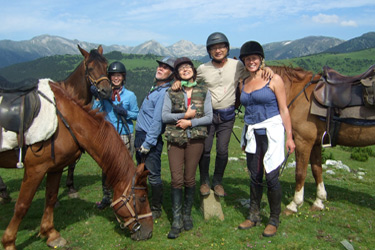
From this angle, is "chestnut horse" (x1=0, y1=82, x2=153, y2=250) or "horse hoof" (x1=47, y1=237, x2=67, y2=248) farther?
"horse hoof" (x1=47, y1=237, x2=67, y2=248)

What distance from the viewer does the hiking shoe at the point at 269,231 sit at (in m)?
4.24

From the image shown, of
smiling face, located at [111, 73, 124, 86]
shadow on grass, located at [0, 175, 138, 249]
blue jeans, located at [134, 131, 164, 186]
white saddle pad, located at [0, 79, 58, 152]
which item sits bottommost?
shadow on grass, located at [0, 175, 138, 249]

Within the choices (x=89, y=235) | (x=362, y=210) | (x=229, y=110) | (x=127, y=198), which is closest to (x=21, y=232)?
(x=89, y=235)

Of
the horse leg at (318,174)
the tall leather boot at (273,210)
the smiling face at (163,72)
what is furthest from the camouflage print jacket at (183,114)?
the horse leg at (318,174)

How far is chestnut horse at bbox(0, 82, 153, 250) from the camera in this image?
3.70 metres

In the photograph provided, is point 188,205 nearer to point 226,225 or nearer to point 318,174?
point 226,225

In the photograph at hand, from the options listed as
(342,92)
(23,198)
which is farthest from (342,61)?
(23,198)

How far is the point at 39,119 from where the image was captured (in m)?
3.62

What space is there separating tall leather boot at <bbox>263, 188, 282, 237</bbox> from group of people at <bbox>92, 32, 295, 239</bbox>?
1 cm

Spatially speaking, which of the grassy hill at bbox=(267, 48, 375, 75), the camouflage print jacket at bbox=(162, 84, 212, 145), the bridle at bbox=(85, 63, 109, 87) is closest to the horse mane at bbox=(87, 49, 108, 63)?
the bridle at bbox=(85, 63, 109, 87)

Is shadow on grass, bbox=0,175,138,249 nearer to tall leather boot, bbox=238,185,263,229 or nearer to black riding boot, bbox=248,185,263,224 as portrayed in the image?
tall leather boot, bbox=238,185,263,229

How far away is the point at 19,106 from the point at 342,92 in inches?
201

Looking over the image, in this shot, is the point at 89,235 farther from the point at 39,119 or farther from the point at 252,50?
the point at 252,50

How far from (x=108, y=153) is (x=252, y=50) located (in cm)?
257
